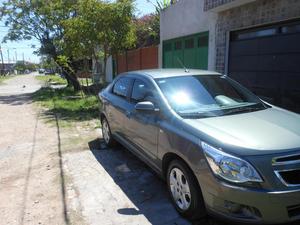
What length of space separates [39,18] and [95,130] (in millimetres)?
13052

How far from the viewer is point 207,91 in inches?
165

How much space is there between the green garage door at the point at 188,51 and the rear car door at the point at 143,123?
18.9ft

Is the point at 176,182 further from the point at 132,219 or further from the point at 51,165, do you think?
the point at 51,165

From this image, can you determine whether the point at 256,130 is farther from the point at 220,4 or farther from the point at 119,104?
the point at 220,4

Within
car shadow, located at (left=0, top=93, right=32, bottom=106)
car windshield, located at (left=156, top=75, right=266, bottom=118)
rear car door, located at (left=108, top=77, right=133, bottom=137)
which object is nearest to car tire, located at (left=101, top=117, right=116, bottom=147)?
rear car door, located at (left=108, top=77, right=133, bottom=137)

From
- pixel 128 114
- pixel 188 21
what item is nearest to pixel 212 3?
pixel 188 21

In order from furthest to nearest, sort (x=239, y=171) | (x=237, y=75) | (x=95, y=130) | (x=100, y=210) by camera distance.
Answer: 1. (x=237, y=75)
2. (x=95, y=130)
3. (x=100, y=210)
4. (x=239, y=171)

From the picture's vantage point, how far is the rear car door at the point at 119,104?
5.15 meters

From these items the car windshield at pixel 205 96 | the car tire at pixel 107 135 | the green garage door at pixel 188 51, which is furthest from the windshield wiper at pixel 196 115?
the green garage door at pixel 188 51

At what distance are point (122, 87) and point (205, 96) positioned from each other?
1.91 metres

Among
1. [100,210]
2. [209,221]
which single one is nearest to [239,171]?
[209,221]

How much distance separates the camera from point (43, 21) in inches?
714

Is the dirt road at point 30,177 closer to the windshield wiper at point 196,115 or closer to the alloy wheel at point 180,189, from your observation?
the alloy wheel at point 180,189

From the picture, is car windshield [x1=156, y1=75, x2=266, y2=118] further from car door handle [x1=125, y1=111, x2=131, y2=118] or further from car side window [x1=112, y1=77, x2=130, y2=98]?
car side window [x1=112, y1=77, x2=130, y2=98]
